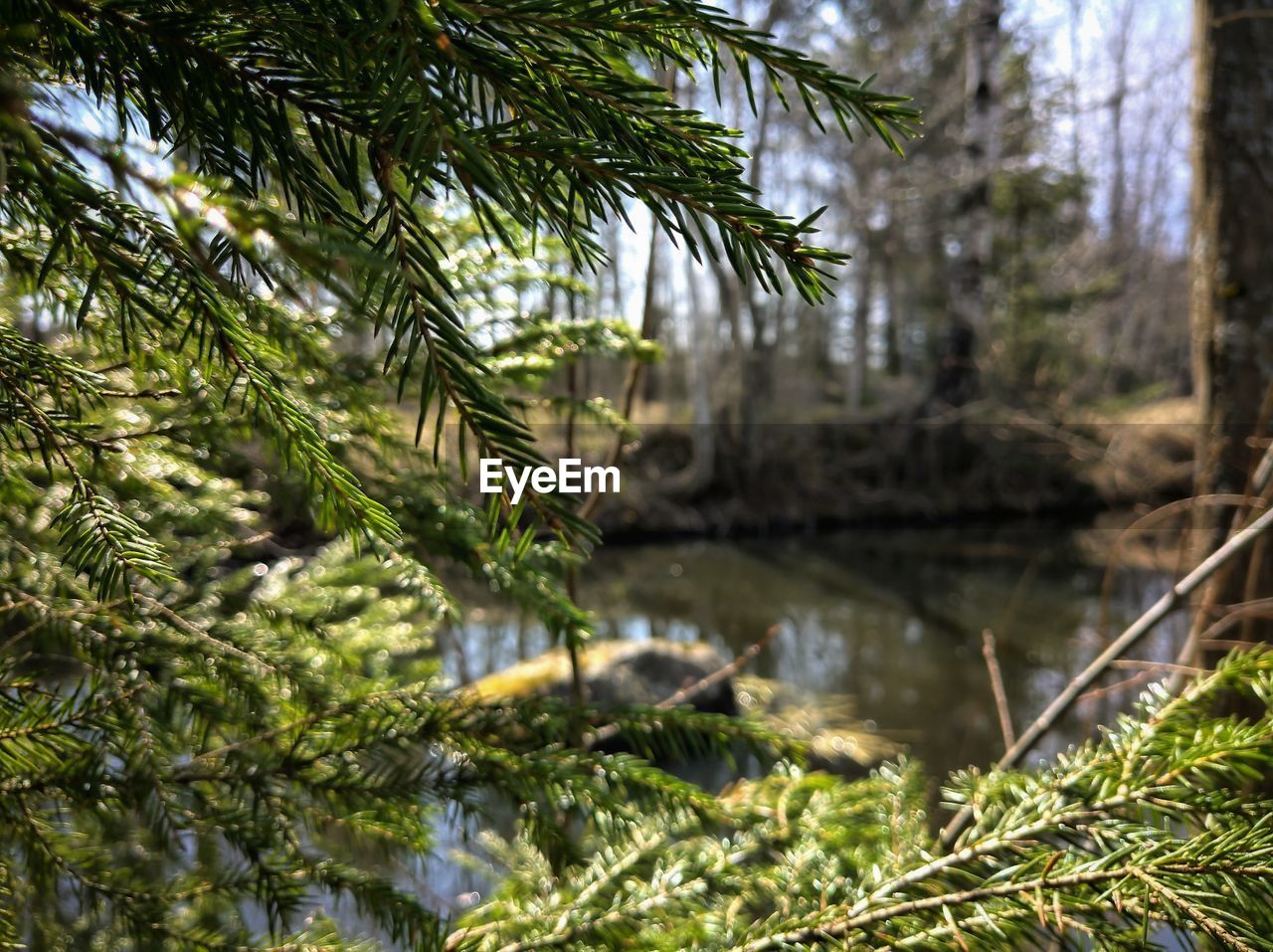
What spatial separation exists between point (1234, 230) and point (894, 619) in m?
7.00

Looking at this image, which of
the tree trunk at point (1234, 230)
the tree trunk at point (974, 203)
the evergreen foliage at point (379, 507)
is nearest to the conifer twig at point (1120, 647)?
the evergreen foliage at point (379, 507)

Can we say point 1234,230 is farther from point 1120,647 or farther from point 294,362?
point 294,362

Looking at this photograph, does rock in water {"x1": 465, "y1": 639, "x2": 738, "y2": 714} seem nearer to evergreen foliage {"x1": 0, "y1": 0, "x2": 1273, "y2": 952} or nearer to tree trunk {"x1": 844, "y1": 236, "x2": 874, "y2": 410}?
evergreen foliage {"x1": 0, "y1": 0, "x2": 1273, "y2": 952}

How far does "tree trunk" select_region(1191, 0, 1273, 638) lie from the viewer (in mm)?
2002

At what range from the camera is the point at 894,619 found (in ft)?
27.9

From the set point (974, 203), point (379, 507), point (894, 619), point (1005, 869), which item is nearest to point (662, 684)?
point (894, 619)

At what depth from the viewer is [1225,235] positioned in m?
2.03

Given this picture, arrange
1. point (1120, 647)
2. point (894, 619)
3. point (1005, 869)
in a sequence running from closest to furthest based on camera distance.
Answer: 1. point (1005, 869)
2. point (1120, 647)
3. point (894, 619)

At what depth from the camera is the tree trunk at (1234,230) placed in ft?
6.57

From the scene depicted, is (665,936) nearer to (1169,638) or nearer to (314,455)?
(314,455)

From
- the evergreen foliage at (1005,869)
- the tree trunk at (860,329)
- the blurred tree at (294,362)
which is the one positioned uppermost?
the tree trunk at (860,329)

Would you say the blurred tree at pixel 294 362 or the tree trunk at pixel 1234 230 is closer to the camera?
the blurred tree at pixel 294 362

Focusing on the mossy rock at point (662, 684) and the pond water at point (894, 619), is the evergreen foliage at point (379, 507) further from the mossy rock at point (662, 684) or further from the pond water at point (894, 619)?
the mossy rock at point (662, 684)

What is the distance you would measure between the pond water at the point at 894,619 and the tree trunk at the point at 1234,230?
116 inches
